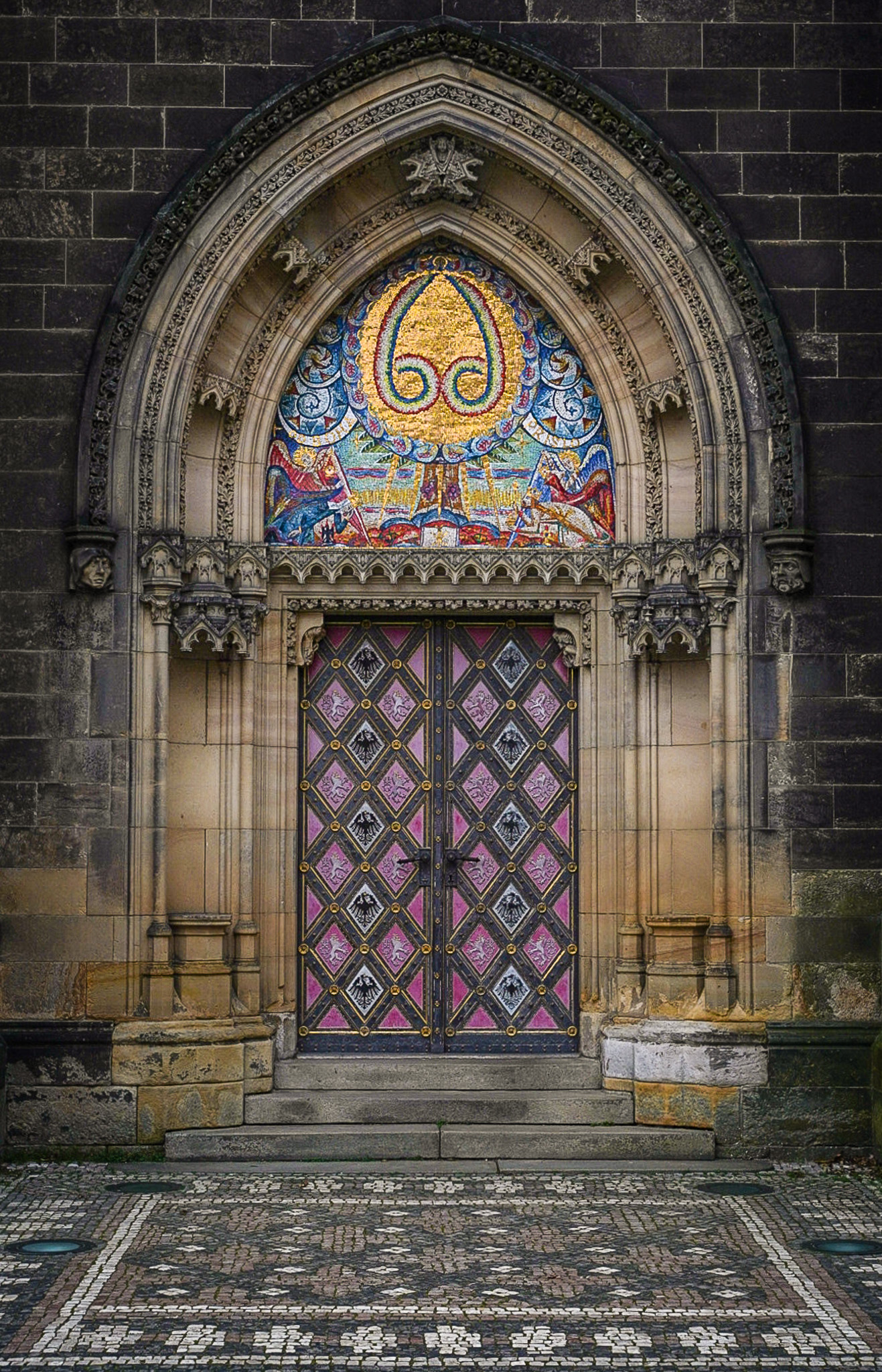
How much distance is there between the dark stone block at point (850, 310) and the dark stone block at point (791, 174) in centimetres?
A: 65

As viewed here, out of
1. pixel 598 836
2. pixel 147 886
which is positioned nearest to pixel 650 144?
pixel 598 836

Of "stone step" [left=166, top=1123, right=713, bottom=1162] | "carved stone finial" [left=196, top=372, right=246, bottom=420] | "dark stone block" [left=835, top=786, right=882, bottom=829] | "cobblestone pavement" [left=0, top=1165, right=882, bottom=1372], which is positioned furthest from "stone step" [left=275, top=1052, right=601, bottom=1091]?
"carved stone finial" [left=196, top=372, right=246, bottom=420]

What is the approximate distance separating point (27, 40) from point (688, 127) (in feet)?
13.5

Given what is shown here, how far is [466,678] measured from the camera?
40.9 ft

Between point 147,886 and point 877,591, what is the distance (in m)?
4.81

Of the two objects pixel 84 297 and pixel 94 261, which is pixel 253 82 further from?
pixel 84 297

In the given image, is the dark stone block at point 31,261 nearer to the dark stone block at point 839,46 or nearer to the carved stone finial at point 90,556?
the carved stone finial at point 90,556

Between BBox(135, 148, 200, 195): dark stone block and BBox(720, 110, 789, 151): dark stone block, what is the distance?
3.28 m

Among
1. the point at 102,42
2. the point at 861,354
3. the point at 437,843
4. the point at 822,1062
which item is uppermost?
the point at 102,42

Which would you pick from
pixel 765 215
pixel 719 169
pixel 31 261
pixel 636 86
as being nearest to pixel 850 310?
pixel 765 215

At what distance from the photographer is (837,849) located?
37.7ft

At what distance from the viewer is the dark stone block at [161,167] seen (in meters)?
11.6

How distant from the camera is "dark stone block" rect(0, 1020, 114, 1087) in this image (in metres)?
11.3

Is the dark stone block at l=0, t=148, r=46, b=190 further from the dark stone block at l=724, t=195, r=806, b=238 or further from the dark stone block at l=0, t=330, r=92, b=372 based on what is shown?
the dark stone block at l=724, t=195, r=806, b=238
